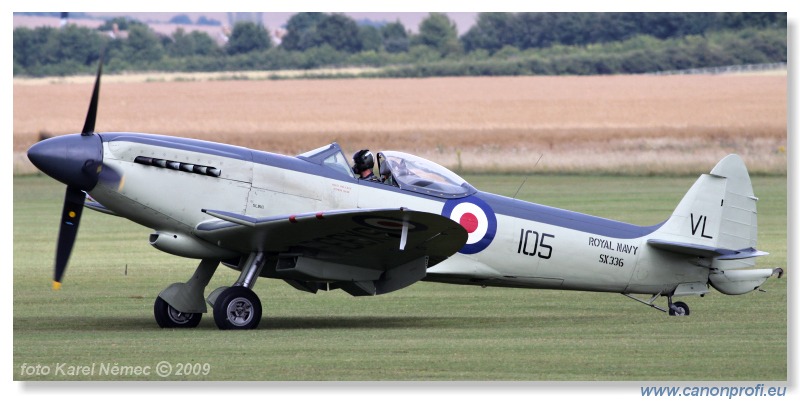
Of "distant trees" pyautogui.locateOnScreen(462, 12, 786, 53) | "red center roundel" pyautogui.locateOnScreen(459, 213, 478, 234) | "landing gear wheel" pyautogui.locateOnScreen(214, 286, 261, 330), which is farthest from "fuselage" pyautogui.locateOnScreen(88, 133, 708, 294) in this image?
"distant trees" pyautogui.locateOnScreen(462, 12, 786, 53)

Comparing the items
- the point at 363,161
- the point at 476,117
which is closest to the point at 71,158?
the point at 363,161

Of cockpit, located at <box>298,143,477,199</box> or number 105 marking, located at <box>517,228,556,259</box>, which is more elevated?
cockpit, located at <box>298,143,477,199</box>

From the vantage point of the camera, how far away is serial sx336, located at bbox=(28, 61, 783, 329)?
12477 mm

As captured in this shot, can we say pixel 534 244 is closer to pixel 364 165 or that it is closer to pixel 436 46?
pixel 364 165

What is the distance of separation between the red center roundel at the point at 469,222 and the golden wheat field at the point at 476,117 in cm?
2391

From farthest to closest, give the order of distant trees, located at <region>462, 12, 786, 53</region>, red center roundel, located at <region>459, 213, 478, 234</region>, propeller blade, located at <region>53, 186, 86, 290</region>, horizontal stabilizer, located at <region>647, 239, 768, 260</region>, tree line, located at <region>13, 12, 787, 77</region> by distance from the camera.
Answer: tree line, located at <region>13, 12, 787, 77</region> < distant trees, located at <region>462, 12, 786, 53</region> < horizontal stabilizer, located at <region>647, 239, 768, 260</region> < red center roundel, located at <region>459, 213, 478, 234</region> < propeller blade, located at <region>53, 186, 86, 290</region>

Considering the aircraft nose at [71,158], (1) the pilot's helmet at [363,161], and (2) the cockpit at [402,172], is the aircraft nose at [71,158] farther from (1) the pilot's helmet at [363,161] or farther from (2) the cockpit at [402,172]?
(1) the pilot's helmet at [363,161]

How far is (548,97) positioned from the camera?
159ft

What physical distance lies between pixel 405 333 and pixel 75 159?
358 centimetres

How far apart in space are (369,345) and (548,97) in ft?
123

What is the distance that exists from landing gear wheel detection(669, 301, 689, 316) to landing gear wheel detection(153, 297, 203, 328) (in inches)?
201

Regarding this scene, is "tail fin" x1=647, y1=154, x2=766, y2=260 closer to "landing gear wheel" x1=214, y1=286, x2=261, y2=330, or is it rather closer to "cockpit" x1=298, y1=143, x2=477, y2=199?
"cockpit" x1=298, y1=143, x2=477, y2=199

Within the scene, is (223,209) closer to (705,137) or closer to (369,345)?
(369,345)

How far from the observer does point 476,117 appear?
152ft
